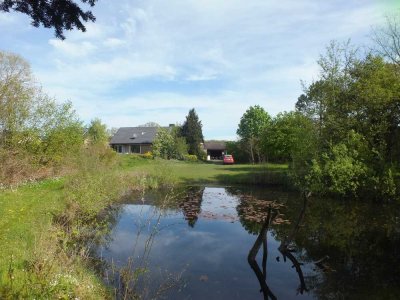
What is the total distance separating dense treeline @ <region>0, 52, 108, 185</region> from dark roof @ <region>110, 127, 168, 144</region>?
35.9 m

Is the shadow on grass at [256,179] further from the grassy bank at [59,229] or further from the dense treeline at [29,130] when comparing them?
the dense treeline at [29,130]

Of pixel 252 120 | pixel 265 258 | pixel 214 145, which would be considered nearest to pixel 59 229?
pixel 265 258

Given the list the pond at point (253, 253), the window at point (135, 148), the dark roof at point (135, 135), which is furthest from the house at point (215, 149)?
the pond at point (253, 253)

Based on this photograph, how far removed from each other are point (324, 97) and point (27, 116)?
1976cm

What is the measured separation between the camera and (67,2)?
4.71 metres

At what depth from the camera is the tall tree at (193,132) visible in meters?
60.4

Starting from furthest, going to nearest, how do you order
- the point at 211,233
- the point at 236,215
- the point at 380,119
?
the point at 380,119, the point at 236,215, the point at 211,233

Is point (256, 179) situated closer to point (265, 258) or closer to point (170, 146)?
point (265, 258)

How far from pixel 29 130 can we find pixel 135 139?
41.4 metres

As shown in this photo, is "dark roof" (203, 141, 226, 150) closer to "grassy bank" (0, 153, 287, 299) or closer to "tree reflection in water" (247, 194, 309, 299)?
"grassy bank" (0, 153, 287, 299)

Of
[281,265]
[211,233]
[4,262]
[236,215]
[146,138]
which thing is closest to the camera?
[4,262]

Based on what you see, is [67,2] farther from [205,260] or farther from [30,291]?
[205,260]

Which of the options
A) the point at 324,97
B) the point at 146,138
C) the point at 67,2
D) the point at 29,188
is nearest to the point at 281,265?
the point at 67,2

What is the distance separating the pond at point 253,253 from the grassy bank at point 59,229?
87cm
